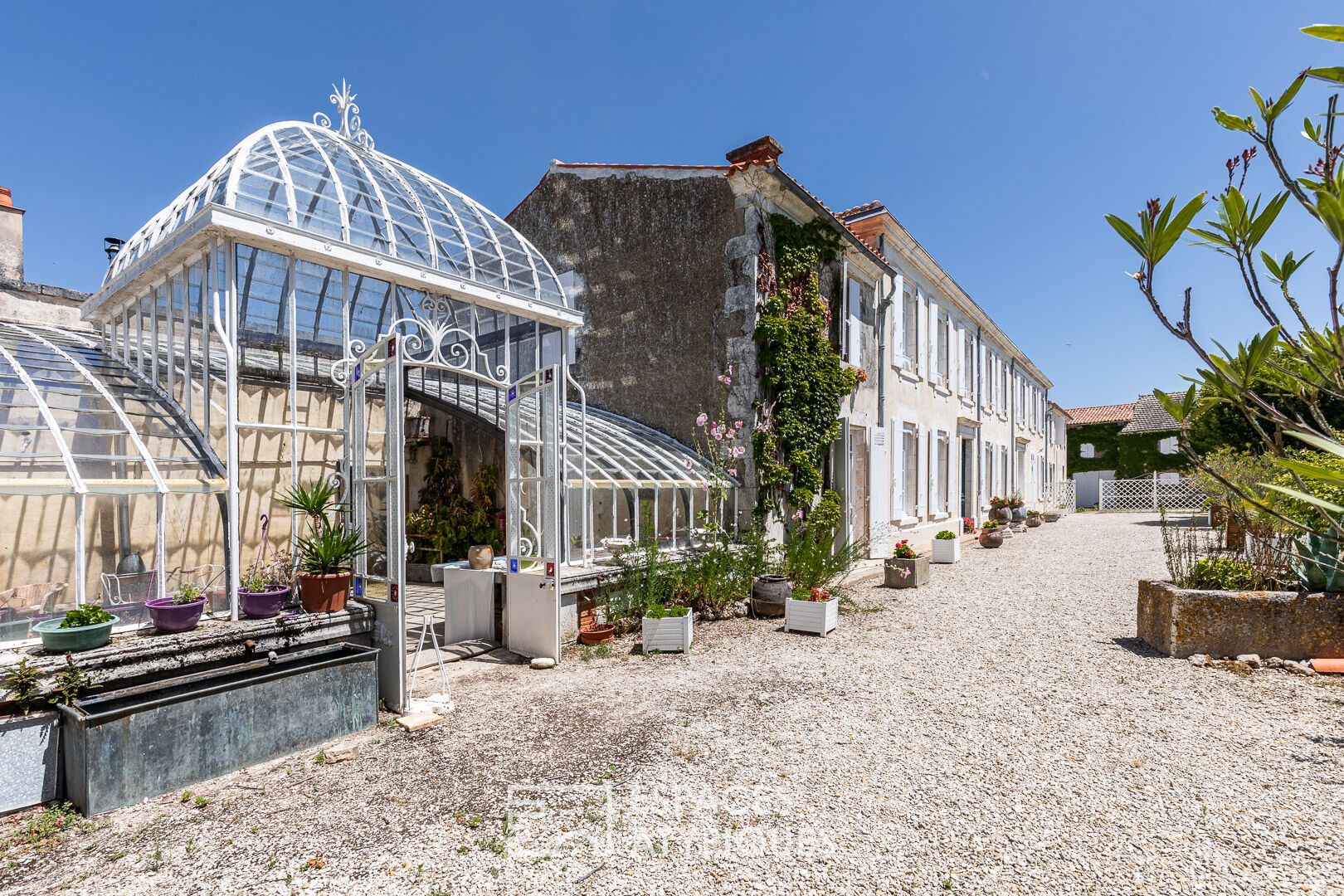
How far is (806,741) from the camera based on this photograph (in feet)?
13.3

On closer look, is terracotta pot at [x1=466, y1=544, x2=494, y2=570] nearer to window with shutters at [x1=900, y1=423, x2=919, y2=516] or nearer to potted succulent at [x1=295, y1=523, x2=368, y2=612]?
potted succulent at [x1=295, y1=523, x2=368, y2=612]

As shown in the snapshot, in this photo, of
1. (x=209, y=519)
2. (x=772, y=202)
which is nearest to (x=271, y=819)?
(x=209, y=519)

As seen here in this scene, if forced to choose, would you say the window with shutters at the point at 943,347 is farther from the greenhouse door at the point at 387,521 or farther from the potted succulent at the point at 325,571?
the potted succulent at the point at 325,571

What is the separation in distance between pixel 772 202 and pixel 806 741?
695cm

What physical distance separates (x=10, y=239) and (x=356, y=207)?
6.35 meters

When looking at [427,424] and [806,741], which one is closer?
[806,741]

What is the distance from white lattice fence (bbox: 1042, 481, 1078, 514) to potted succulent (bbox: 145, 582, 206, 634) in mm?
28056

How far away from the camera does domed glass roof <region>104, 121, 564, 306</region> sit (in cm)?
514

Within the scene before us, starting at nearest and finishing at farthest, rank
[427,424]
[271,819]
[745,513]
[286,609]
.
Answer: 1. [271,819]
2. [286,609]
3. [745,513]
4. [427,424]

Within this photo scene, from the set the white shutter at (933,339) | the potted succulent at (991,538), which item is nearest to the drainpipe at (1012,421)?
the potted succulent at (991,538)

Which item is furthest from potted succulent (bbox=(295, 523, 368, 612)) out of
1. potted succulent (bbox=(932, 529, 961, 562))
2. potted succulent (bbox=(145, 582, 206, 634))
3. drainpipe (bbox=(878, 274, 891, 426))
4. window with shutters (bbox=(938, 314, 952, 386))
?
window with shutters (bbox=(938, 314, 952, 386))

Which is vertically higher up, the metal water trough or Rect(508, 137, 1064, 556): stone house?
Rect(508, 137, 1064, 556): stone house

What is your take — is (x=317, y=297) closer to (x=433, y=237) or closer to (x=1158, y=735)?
(x=433, y=237)

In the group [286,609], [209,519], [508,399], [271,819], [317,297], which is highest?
[317,297]
